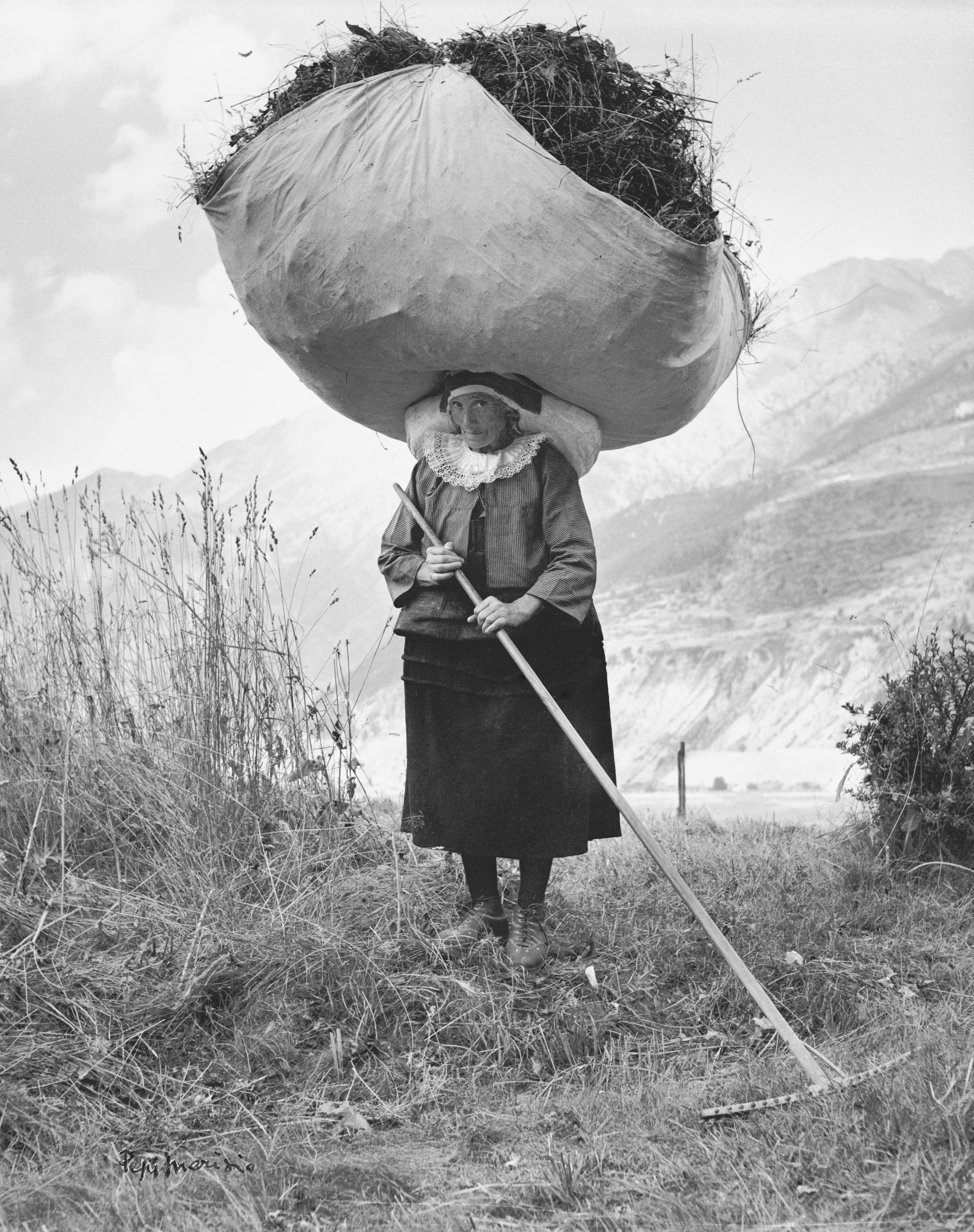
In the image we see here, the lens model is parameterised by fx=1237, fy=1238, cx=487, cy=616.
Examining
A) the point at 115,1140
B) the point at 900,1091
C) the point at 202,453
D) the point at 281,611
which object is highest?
the point at 202,453

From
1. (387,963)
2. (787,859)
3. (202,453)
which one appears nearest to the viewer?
(387,963)

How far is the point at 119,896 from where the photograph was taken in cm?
336

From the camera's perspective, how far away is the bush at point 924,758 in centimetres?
436

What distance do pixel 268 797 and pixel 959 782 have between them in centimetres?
241

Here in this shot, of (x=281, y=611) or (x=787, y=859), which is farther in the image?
(x=787, y=859)

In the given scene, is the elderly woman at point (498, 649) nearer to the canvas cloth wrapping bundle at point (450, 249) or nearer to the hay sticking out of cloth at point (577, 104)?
the canvas cloth wrapping bundle at point (450, 249)

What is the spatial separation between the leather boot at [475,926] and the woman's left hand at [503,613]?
2.68 feet

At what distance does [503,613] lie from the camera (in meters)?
3.12

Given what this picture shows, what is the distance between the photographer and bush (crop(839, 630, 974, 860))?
4363mm

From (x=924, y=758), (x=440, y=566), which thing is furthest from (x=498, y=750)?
(x=924, y=758)

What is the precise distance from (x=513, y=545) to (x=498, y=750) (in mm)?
541

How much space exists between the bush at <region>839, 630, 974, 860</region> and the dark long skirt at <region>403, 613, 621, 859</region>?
166cm

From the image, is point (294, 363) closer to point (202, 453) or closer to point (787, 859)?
point (202, 453)

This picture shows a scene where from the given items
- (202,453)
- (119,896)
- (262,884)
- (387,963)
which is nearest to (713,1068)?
(387,963)
